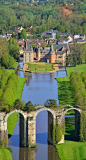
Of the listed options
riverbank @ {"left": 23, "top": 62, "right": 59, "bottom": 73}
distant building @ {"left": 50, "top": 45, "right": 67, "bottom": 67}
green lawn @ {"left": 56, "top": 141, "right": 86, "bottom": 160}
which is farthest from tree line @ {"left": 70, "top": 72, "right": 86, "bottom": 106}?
distant building @ {"left": 50, "top": 45, "right": 67, "bottom": 67}

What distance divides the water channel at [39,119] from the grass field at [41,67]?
17.0 feet

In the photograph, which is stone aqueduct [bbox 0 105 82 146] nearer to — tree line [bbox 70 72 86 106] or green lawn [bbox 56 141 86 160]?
green lawn [bbox 56 141 86 160]

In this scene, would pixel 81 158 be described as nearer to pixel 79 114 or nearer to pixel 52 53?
pixel 79 114

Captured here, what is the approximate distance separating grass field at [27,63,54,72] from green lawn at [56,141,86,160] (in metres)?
49.3

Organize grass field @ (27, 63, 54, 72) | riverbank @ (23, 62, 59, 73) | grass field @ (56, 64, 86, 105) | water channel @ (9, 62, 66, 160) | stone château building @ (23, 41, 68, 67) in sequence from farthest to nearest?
stone château building @ (23, 41, 68, 67) → grass field @ (27, 63, 54, 72) → riverbank @ (23, 62, 59, 73) → grass field @ (56, 64, 86, 105) → water channel @ (9, 62, 66, 160)

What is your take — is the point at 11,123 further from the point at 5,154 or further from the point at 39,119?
the point at 5,154

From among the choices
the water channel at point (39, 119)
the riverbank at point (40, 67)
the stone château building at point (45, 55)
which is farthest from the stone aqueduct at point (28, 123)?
the stone château building at point (45, 55)

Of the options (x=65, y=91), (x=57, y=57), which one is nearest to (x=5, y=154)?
(x=65, y=91)

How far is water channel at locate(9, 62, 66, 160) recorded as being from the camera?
4528cm

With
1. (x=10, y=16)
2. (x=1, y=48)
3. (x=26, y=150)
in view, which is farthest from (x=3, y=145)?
(x=10, y=16)

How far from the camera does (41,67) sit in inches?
3922

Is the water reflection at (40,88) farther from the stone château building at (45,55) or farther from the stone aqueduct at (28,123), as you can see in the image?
the stone aqueduct at (28,123)

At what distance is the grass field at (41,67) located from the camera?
96.4 meters

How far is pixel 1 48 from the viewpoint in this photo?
10244 centimetres
